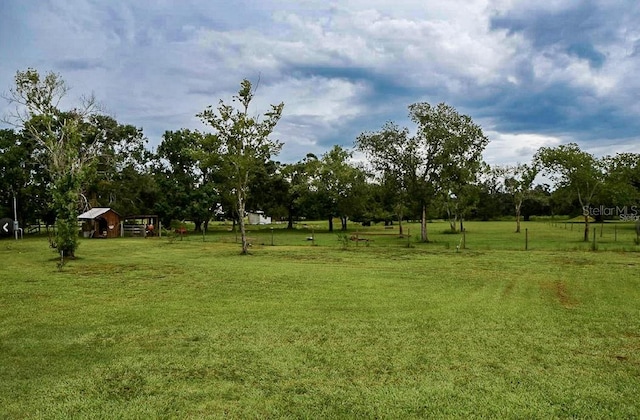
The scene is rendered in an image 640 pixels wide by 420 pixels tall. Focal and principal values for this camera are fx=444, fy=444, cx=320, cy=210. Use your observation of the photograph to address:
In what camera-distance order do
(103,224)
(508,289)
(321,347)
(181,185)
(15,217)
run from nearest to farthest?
(321,347), (508,289), (103,224), (15,217), (181,185)

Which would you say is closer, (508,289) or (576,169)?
(508,289)

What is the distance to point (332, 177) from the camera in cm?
4647

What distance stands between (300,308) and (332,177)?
1523 inches

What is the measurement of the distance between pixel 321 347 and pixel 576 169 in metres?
28.5

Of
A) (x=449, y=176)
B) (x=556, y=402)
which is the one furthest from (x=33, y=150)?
(x=556, y=402)

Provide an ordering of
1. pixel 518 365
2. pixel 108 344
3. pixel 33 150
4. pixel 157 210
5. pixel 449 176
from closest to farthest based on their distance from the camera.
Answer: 1. pixel 518 365
2. pixel 108 344
3. pixel 449 176
4. pixel 33 150
5. pixel 157 210

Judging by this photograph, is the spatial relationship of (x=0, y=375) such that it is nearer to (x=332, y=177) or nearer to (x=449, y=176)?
(x=449, y=176)

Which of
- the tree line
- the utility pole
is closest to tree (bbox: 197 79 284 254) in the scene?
the tree line

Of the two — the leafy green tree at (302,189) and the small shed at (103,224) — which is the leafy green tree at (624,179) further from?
the small shed at (103,224)

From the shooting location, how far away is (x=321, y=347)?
19.2 ft
